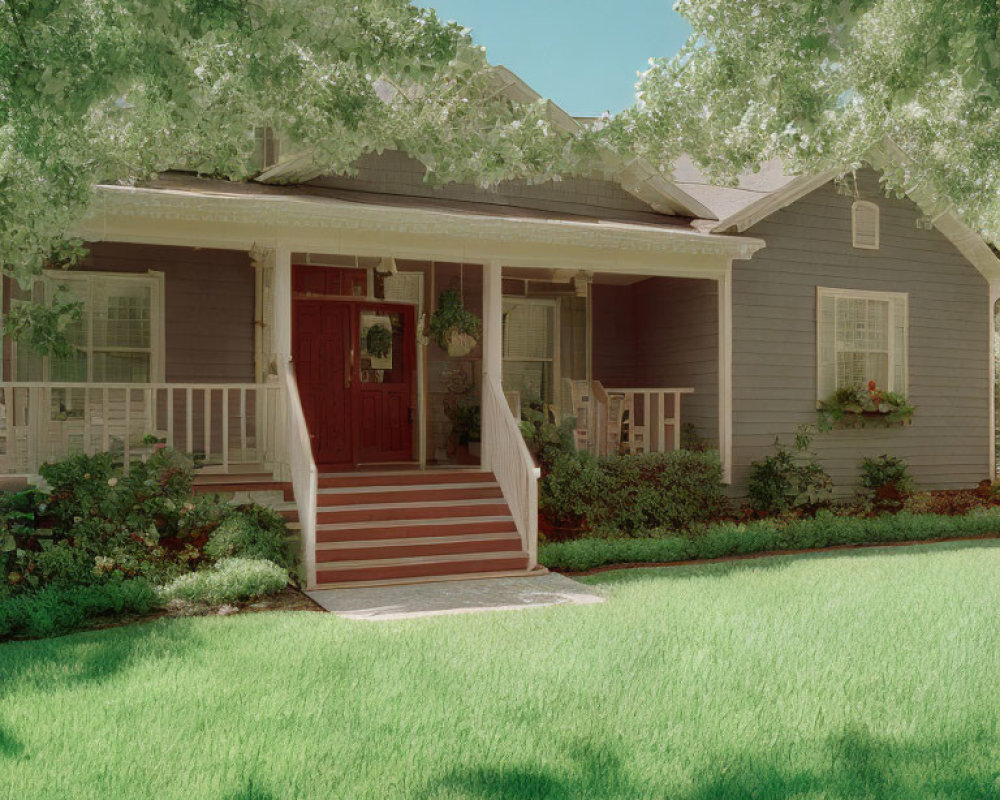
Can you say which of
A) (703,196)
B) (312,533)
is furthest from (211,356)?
(703,196)

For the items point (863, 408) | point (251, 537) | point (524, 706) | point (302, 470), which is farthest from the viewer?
point (863, 408)

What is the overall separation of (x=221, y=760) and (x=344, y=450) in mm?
7282

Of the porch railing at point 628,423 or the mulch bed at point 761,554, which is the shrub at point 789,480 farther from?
the porch railing at point 628,423

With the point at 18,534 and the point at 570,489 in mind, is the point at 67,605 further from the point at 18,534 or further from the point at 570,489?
the point at 570,489

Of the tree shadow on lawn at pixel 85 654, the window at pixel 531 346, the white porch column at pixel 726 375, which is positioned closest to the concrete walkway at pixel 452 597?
the tree shadow on lawn at pixel 85 654

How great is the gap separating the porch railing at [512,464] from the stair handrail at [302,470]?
2.07m

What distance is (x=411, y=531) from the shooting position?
346 inches

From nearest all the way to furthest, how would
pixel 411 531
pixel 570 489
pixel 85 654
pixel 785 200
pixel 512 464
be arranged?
pixel 85 654 < pixel 411 531 < pixel 512 464 < pixel 570 489 < pixel 785 200

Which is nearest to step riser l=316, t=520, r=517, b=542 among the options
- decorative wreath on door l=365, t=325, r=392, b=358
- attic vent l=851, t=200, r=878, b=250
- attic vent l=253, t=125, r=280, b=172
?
decorative wreath on door l=365, t=325, r=392, b=358

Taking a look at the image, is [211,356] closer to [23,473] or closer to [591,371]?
[23,473]

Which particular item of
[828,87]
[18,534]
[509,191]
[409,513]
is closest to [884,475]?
[828,87]

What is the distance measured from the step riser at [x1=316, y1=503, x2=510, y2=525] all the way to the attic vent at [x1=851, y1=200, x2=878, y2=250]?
6.59 m

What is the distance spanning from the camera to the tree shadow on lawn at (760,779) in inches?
144

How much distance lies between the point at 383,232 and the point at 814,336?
20.1ft
